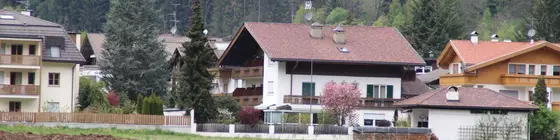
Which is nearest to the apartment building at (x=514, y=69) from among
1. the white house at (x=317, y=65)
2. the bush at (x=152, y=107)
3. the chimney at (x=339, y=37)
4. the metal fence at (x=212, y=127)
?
the white house at (x=317, y=65)

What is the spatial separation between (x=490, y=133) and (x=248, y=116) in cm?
1134

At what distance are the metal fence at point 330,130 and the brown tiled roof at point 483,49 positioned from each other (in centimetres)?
1597

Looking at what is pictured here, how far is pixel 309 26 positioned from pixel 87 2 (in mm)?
86836

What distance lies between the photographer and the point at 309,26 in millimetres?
88312

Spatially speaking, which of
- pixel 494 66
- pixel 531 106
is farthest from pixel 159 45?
pixel 531 106

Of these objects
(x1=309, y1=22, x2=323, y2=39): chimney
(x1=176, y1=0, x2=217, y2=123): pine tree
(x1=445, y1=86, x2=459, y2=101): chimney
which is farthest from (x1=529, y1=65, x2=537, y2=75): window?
(x1=176, y1=0, x2=217, y2=123): pine tree

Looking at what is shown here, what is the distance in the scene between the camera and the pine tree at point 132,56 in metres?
98.8

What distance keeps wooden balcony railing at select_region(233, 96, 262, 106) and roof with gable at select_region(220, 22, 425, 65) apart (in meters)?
3.03

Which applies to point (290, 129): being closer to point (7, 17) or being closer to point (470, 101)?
point (470, 101)

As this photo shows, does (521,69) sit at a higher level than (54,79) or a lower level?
higher

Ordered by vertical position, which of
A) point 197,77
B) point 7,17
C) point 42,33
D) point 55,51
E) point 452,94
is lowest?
point 452,94

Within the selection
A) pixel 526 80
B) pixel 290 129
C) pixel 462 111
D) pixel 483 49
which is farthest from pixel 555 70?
pixel 290 129

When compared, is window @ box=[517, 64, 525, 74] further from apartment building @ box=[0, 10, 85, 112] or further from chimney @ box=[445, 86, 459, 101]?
→ apartment building @ box=[0, 10, 85, 112]

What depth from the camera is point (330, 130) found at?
73312 mm
